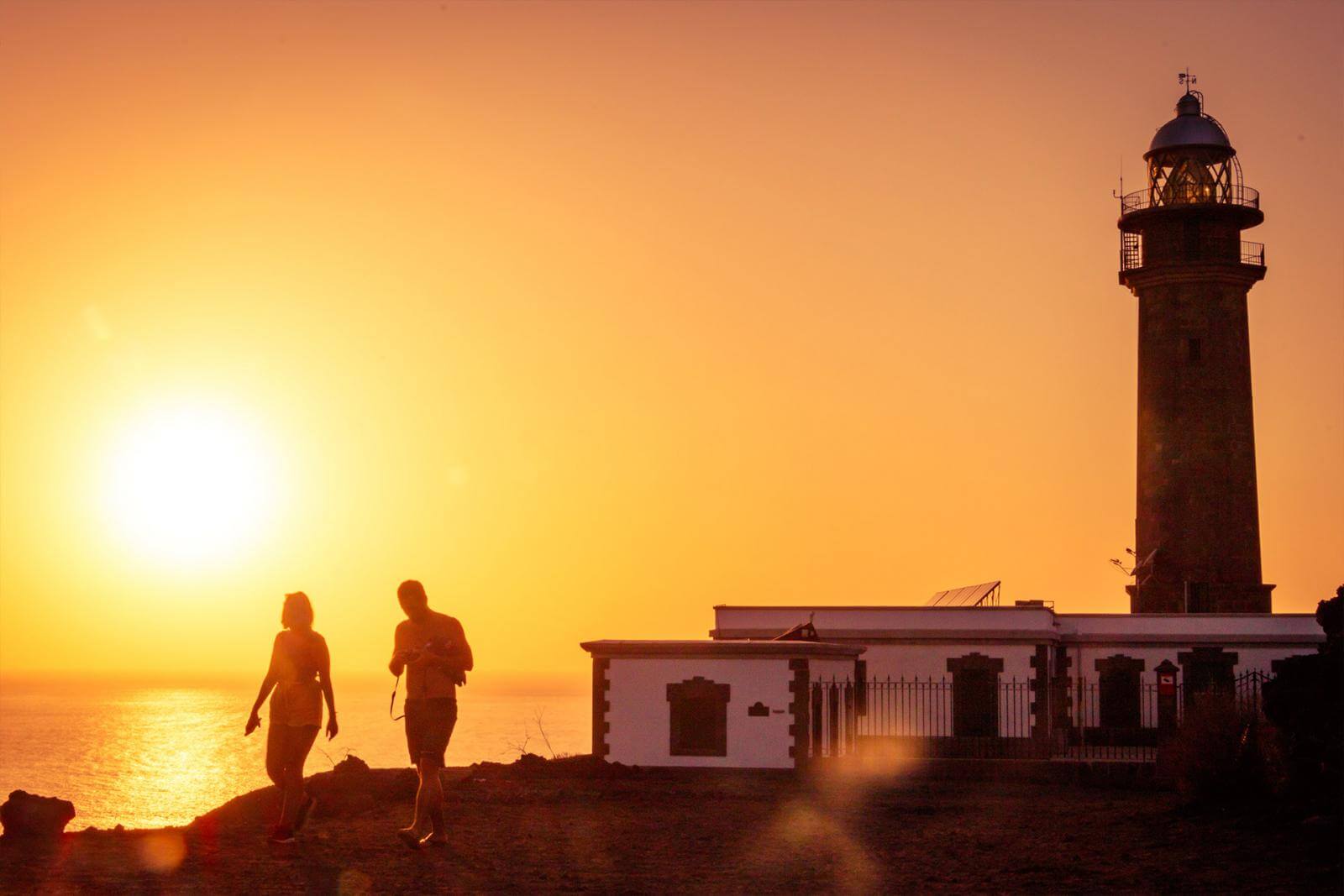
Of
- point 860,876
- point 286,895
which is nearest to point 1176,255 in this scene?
point 860,876

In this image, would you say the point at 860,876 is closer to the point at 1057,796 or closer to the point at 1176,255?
the point at 1057,796

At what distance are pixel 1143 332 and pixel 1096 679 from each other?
9306 mm

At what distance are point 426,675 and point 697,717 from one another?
15.2 m

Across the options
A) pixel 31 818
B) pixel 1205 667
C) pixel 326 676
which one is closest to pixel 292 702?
pixel 326 676

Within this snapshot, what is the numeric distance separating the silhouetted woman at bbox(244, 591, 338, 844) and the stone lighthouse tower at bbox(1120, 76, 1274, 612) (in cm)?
3020

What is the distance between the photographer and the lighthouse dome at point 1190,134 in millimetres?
42906

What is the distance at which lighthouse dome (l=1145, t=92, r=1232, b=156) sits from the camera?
42906 millimetres

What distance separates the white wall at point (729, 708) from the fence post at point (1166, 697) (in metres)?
11.0

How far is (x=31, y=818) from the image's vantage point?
14672 mm

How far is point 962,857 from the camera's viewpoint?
579 inches

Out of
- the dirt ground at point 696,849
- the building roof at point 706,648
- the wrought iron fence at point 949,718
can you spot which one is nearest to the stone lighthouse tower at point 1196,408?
the wrought iron fence at point 949,718

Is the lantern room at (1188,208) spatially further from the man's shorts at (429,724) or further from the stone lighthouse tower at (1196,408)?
the man's shorts at (429,724)

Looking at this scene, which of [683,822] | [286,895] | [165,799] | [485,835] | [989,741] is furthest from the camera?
[165,799]

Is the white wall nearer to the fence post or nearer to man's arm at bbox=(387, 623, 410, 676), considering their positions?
the fence post
